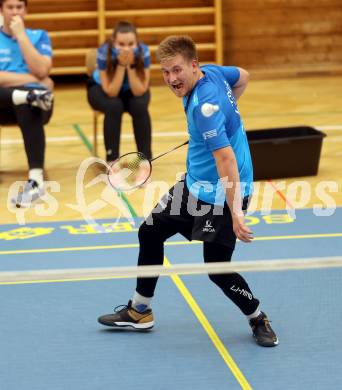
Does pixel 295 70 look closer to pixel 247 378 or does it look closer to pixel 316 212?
pixel 316 212

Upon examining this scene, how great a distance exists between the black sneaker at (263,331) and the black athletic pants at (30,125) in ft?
10.7

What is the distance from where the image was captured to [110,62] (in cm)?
768

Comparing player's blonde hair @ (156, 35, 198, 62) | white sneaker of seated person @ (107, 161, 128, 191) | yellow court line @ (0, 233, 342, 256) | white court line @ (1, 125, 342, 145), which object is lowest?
white court line @ (1, 125, 342, 145)

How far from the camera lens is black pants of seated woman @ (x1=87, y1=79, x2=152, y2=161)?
→ 7.79 m

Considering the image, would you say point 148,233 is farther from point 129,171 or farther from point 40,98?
point 40,98

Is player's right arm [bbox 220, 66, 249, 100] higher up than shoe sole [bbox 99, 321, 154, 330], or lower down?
higher up

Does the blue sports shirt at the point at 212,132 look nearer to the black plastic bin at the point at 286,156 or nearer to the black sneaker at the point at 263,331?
the black sneaker at the point at 263,331

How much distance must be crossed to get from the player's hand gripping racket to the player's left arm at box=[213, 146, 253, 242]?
66cm

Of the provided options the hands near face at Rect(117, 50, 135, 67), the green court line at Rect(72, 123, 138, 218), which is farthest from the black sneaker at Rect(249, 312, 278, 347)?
the hands near face at Rect(117, 50, 135, 67)

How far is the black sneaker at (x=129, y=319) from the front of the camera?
15.8 ft

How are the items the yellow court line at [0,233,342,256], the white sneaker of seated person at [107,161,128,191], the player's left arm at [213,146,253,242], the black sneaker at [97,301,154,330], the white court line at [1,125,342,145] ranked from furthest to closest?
the white court line at [1,125,342,145]
the yellow court line at [0,233,342,256]
the white sneaker of seated person at [107,161,128,191]
the black sneaker at [97,301,154,330]
the player's left arm at [213,146,253,242]

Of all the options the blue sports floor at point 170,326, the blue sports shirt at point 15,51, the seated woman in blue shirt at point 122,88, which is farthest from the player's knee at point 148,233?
the blue sports shirt at point 15,51

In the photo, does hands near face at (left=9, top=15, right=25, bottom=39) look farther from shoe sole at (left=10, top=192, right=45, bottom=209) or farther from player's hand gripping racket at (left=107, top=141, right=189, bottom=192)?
player's hand gripping racket at (left=107, top=141, right=189, bottom=192)

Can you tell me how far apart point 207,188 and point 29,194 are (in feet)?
9.70
